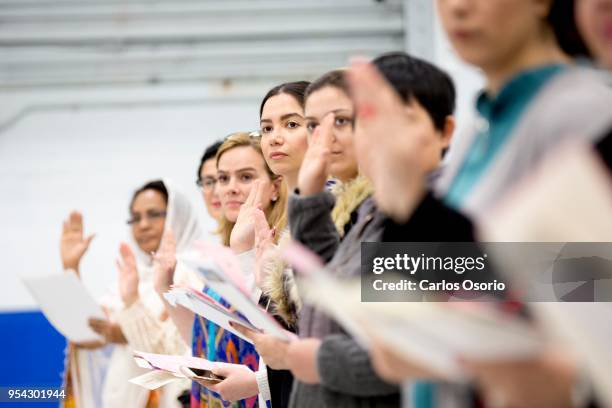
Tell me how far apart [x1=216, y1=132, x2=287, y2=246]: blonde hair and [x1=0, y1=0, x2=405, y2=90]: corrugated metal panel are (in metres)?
3.29

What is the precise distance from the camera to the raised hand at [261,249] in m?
1.78

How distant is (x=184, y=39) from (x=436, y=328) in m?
5.35

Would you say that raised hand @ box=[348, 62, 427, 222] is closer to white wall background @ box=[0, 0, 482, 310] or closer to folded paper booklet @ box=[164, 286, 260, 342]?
folded paper booklet @ box=[164, 286, 260, 342]

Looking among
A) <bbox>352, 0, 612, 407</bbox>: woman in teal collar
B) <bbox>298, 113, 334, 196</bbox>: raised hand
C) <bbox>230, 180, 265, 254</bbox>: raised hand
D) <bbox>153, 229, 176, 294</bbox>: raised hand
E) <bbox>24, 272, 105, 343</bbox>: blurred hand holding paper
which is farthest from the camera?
<bbox>24, 272, 105, 343</bbox>: blurred hand holding paper

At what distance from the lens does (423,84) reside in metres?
Answer: 1.14

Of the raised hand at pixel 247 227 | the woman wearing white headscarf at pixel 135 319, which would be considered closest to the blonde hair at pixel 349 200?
the raised hand at pixel 247 227

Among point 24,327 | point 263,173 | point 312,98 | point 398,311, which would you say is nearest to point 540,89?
point 398,311

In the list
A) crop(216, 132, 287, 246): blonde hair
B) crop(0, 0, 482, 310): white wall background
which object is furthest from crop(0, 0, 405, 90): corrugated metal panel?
crop(216, 132, 287, 246): blonde hair

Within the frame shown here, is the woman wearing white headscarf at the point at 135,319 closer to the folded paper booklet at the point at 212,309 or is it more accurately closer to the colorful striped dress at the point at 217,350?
the colorful striped dress at the point at 217,350

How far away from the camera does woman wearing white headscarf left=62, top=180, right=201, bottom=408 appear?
122 inches

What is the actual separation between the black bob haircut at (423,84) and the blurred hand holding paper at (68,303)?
1.93m

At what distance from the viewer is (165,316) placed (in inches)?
123

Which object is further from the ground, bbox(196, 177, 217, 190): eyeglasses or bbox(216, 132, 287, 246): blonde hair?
bbox(196, 177, 217, 190): eyeglasses

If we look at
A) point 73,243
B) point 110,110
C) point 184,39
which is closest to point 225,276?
point 73,243
